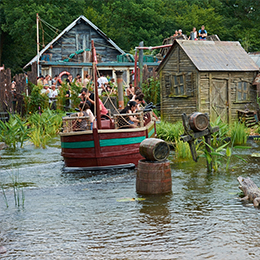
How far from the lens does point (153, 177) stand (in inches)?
324

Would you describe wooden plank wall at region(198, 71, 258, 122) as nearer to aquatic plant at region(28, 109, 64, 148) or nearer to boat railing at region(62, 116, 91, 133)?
aquatic plant at region(28, 109, 64, 148)

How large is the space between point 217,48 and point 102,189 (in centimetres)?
1156

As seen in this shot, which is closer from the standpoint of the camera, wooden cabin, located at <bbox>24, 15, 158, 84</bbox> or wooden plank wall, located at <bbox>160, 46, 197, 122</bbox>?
wooden plank wall, located at <bbox>160, 46, 197, 122</bbox>

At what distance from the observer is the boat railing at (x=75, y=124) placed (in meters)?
11.4

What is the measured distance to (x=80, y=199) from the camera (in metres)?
8.38

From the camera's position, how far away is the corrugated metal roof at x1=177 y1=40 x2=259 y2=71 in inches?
705

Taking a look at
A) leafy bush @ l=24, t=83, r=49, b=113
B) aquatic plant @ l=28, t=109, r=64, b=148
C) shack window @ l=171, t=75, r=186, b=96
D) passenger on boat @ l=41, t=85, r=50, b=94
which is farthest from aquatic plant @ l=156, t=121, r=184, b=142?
passenger on boat @ l=41, t=85, r=50, b=94

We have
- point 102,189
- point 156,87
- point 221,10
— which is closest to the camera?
point 102,189

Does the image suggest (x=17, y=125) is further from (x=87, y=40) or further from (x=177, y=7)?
(x=177, y=7)

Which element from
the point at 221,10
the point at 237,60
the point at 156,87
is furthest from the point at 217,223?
the point at 221,10

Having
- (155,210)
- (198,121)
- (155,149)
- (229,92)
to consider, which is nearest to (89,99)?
(198,121)

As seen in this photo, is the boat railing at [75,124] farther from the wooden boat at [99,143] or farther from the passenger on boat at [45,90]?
the passenger on boat at [45,90]

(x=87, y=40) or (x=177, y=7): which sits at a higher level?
(x=177, y=7)

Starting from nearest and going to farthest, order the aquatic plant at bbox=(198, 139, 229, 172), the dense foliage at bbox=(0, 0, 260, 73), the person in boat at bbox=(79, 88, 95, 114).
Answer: the aquatic plant at bbox=(198, 139, 229, 172), the person in boat at bbox=(79, 88, 95, 114), the dense foliage at bbox=(0, 0, 260, 73)
